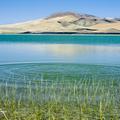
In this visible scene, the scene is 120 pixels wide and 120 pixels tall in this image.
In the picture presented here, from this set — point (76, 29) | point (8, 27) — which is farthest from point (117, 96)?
point (8, 27)

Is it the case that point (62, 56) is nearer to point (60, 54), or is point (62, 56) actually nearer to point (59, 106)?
point (60, 54)

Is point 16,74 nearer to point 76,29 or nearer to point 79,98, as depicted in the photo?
point 79,98

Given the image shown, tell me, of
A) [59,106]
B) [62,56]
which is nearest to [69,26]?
[62,56]

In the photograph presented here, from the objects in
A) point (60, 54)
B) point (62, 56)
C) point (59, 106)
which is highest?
point (59, 106)

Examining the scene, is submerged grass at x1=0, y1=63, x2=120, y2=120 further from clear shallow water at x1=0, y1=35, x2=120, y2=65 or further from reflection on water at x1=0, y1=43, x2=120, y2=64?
reflection on water at x1=0, y1=43, x2=120, y2=64

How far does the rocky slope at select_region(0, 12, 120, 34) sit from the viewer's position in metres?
177

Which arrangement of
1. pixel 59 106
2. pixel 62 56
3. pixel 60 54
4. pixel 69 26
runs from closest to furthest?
pixel 59 106
pixel 62 56
pixel 60 54
pixel 69 26

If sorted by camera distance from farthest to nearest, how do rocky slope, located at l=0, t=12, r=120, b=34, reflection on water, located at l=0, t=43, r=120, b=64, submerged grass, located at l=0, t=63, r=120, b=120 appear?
rocky slope, located at l=0, t=12, r=120, b=34, reflection on water, located at l=0, t=43, r=120, b=64, submerged grass, located at l=0, t=63, r=120, b=120

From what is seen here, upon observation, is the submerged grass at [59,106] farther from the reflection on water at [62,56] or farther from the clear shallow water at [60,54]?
the reflection on water at [62,56]

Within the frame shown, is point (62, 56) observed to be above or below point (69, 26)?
above

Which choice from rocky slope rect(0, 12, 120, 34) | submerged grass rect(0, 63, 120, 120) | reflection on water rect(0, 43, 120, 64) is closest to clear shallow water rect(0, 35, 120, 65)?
reflection on water rect(0, 43, 120, 64)

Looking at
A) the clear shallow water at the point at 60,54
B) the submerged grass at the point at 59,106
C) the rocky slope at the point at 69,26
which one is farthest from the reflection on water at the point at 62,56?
the rocky slope at the point at 69,26

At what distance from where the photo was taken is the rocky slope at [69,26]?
177 m

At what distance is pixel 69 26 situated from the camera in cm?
18388
